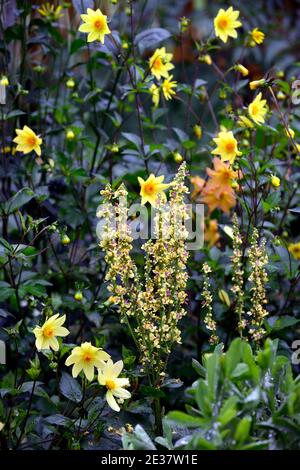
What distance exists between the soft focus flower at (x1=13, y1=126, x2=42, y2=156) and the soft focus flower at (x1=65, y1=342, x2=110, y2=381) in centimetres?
57

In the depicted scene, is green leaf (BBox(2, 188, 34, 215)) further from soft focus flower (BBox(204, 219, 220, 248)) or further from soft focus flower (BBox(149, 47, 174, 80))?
soft focus flower (BBox(204, 219, 220, 248))

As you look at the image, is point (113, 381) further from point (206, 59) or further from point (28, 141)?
point (206, 59)

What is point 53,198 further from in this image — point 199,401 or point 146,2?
point 199,401

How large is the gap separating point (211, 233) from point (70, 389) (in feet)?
2.53

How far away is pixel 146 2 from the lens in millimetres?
2148

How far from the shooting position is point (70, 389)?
5.23 feet

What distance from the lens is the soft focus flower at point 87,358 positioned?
1.42 m

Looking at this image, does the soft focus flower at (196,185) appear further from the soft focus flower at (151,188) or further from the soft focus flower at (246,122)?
the soft focus flower at (151,188)

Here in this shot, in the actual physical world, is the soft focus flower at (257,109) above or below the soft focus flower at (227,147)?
above

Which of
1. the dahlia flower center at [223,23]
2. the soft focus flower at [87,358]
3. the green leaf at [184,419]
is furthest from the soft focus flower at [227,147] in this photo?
the green leaf at [184,419]

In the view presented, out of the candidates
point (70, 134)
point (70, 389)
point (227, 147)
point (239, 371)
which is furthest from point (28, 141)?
point (239, 371)

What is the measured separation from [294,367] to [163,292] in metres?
0.70

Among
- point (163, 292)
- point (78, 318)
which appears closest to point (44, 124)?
point (78, 318)

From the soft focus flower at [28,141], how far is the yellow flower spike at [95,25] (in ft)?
0.87
